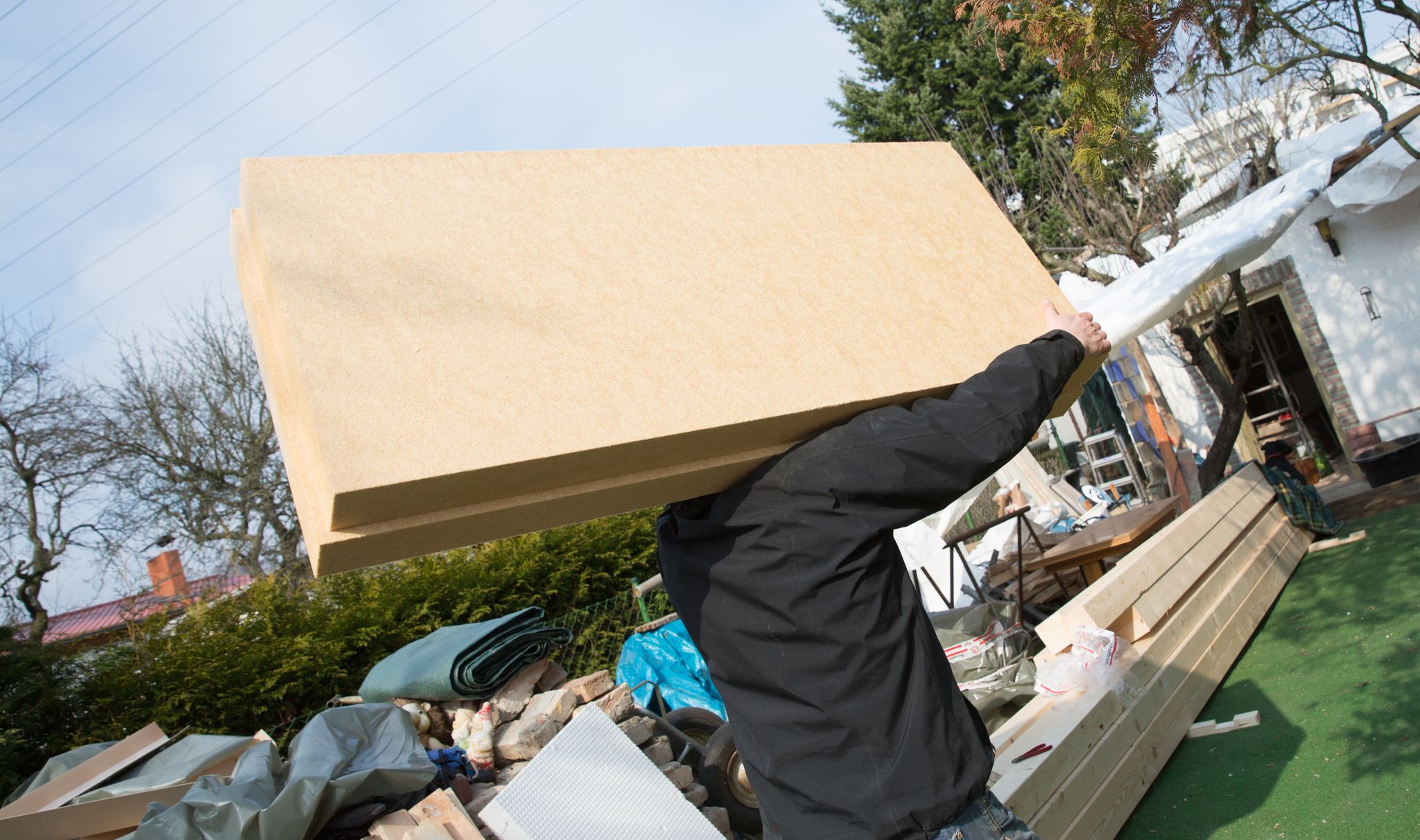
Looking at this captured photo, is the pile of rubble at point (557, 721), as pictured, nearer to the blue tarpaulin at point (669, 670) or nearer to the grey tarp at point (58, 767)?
the blue tarpaulin at point (669, 670)

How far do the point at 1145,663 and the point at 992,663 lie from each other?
916 millimetres

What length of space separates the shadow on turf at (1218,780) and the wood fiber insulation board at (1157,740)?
0.06m

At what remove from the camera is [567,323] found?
183 cm

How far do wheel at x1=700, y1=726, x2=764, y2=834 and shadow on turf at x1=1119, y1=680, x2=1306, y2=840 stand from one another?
1588 millimetres

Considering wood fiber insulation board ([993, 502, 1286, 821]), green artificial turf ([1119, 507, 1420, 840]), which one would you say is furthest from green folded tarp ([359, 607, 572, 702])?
green artificial turf ([1119, 507, 1420, 840])

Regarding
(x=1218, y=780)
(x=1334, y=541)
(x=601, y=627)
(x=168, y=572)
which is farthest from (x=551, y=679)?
(x=168, y=572)

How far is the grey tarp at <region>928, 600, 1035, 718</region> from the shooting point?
5.19 meters

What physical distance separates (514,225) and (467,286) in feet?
0.72

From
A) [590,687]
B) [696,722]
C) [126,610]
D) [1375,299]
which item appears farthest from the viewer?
[1375,299]

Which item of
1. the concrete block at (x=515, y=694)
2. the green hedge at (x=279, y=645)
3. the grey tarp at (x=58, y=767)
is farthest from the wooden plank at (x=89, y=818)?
the concrete block at (x=515, y=694)

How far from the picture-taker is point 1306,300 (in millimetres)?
11094

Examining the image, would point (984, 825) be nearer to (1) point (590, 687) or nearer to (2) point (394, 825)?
(2) point (394, 825)

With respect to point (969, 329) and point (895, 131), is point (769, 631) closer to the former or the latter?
point (969, 329)

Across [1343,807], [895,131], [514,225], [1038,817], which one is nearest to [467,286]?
[514,225]
